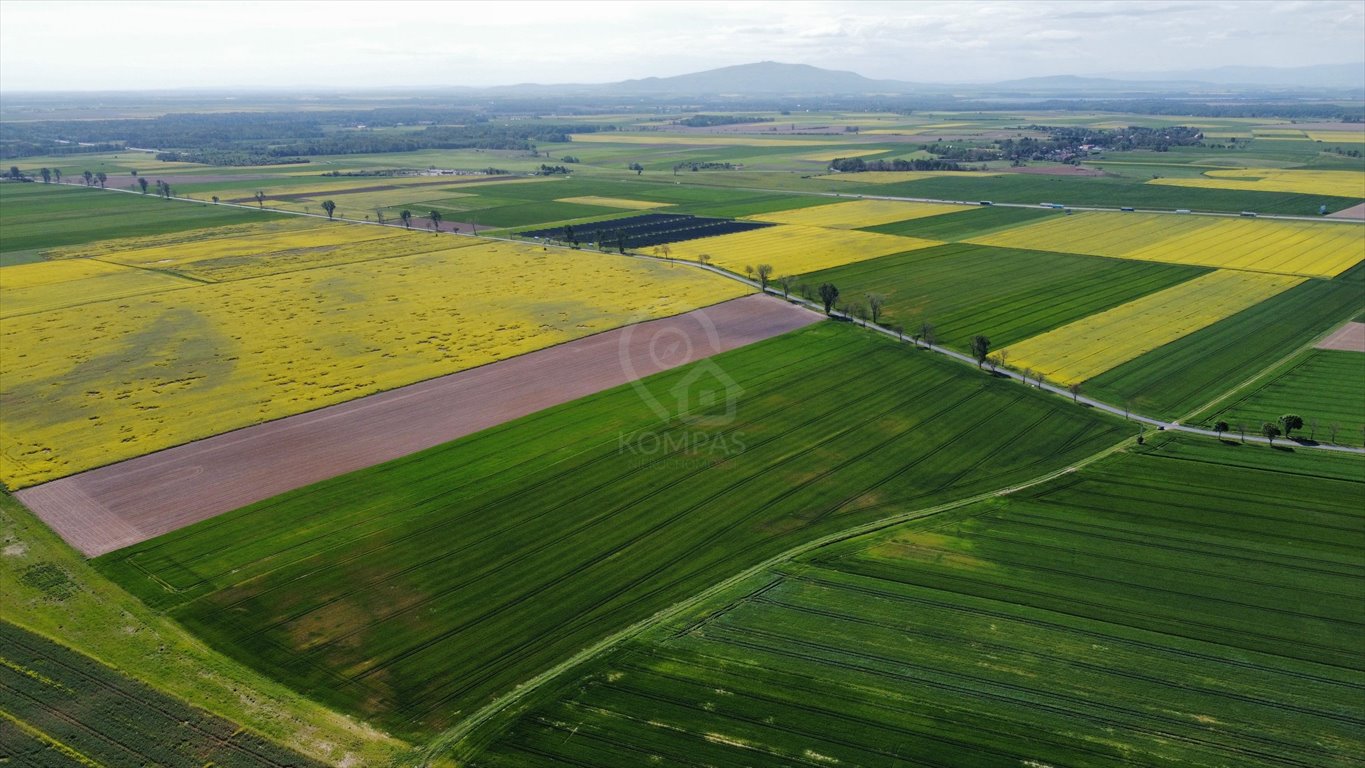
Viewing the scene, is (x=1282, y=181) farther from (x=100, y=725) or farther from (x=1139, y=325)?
(x=100, y=725)

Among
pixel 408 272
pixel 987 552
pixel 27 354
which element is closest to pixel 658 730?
pixel 987 552

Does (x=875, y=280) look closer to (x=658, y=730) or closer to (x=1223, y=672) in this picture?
→ (x=1223, y=672)

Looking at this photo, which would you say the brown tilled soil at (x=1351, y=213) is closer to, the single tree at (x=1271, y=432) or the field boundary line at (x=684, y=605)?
the single tree at (x=1271, y=432)

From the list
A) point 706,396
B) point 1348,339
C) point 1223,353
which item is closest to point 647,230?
point 706,396

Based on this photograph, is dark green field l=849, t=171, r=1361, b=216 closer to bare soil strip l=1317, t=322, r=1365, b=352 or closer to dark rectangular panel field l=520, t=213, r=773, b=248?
dark rectangular panel field l=520, t=213, r=773, b=248

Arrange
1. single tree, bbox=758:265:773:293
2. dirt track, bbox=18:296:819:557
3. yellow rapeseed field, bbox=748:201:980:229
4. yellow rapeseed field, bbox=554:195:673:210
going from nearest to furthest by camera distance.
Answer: dirt track, bbox=18:296:819:557, single tree, bbox=758:265:773:293, yellow rapeseed field, bbox=748:201:980:229, yellow rapeseed field, bbox=554:195:673:210

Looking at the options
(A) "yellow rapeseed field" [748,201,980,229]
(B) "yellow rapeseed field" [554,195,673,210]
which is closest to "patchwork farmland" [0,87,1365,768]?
(A) "yellow rapeseed field" [748,201,980,229]
